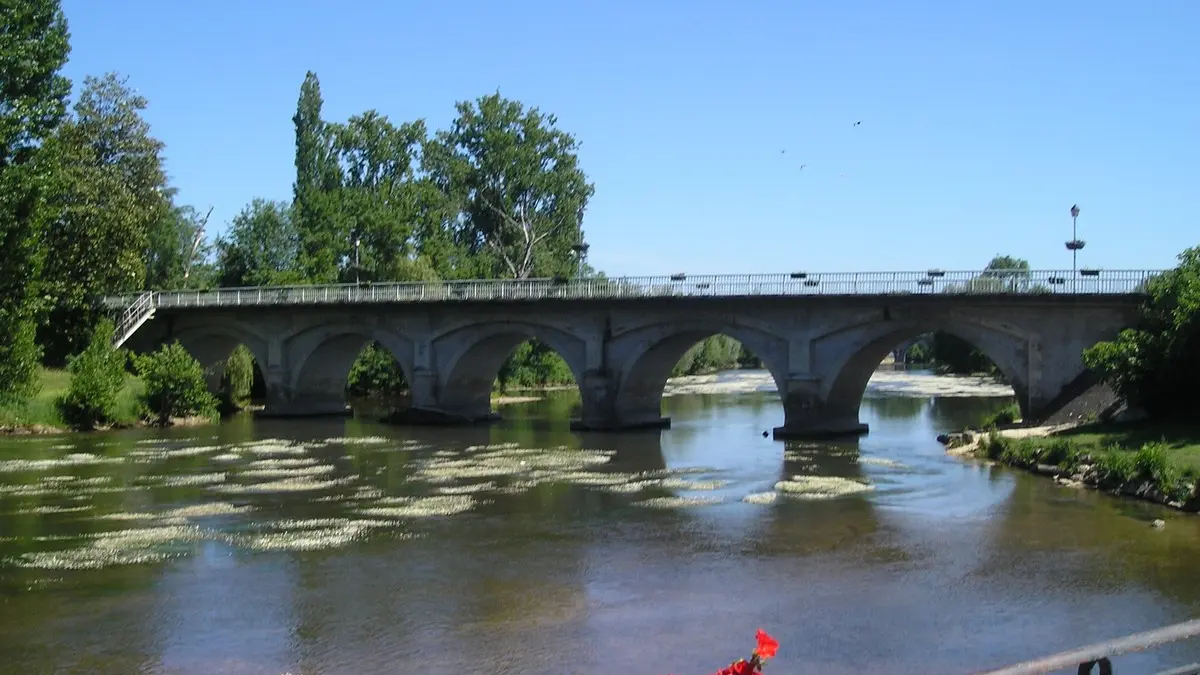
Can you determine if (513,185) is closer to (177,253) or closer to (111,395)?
(177,253)

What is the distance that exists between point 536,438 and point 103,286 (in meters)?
25.0

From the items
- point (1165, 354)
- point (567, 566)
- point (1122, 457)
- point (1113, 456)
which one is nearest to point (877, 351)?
point (1165, 354)

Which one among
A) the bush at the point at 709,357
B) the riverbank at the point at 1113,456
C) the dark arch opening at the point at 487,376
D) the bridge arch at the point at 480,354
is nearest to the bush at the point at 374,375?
the dark arch opening at the point at 487,376

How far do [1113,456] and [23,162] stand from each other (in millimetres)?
42126

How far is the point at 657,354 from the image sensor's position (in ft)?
179

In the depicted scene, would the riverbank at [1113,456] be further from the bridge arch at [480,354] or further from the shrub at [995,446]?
the bridge arch at [480,354]

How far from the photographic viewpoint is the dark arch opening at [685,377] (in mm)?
54062

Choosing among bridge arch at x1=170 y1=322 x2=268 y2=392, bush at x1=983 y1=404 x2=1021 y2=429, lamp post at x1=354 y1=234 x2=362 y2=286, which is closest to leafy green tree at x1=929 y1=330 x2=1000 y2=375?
lamp post at x1=354 y1=234 x2=362 y2=286

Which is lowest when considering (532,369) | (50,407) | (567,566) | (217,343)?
(567,566)

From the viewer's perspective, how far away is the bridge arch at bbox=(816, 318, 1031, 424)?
146 ft

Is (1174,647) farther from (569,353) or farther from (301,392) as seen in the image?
(301,392)

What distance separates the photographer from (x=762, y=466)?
40031mm

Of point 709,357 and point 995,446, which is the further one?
point 709,357

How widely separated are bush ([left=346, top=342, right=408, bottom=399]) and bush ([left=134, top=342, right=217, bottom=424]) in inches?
966
